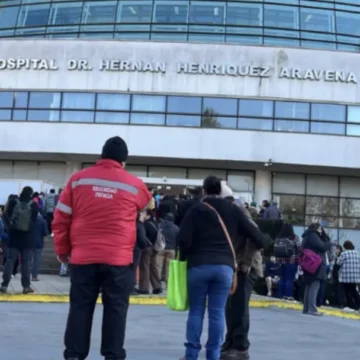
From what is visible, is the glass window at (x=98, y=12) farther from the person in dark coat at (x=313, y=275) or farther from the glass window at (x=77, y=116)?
the person in dark coat at (x=313, y=275)

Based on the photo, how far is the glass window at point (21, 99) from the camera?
33.5 metres

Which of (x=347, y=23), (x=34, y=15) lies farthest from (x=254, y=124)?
(x=34, y=15)

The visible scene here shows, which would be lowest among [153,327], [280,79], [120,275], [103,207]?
[153,327]

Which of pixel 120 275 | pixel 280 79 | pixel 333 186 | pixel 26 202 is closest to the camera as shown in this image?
pixel 120 275

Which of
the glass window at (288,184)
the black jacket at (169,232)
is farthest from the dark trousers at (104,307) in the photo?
the glass window at (288,184)

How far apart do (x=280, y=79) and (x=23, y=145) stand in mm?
12158

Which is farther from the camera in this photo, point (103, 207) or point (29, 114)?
point (29, 114)

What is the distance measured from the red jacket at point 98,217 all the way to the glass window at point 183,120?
27.7 m

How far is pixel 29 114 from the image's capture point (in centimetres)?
3356

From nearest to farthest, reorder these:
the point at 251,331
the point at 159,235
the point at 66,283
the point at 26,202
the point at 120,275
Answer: the point at 120,275 → the point at 251,331 → the point at 26,202 → the point at 159,235 → the point at 66,283

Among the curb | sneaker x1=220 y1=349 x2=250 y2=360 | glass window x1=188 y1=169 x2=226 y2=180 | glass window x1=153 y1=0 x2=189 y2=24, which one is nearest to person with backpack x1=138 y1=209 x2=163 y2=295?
the curb

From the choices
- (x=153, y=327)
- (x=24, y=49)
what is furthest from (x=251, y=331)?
(x=24, y=49)

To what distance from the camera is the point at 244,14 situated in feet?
113

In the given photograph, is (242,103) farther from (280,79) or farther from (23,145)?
(23,145)
